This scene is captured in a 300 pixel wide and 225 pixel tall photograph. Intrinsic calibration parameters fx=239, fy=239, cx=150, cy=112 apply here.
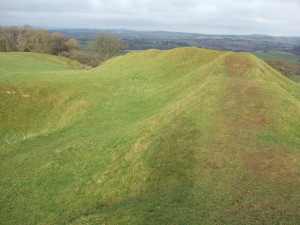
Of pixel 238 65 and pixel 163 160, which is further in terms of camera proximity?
pixel 238 65

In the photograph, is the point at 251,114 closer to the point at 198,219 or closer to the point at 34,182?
the point at 198,219

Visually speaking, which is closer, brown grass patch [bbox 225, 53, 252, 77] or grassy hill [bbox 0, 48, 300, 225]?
grassy hill [bbox 0, 48, 300, 225]

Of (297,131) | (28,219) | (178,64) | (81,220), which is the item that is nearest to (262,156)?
(297,131)

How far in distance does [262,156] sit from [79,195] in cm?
1016

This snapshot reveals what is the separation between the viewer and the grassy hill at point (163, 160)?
1023cm

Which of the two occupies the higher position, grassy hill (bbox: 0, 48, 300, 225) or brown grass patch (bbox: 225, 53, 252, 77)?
brown grass patch (bbox: 225, 53, 252, 77)

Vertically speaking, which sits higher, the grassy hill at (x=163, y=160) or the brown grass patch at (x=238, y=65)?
the brown grass patch at (x=238, y=65)

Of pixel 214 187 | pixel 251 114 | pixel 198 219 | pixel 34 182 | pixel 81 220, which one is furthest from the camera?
pixel 251 114

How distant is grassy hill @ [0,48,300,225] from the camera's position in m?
10.2

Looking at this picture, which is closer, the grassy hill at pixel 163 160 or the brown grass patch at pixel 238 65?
the grassy hill at pixel 163 160

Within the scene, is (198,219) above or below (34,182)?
above

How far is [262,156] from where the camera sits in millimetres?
13016

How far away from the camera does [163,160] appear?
13883mm

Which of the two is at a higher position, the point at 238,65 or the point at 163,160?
the point at 238,65
